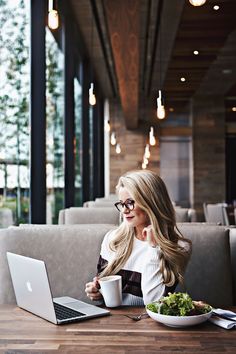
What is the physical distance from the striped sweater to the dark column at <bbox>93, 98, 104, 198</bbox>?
29.2 ft

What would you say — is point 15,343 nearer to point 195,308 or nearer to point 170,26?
point 195,308

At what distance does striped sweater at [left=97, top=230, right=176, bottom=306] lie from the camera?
1932 millimetres

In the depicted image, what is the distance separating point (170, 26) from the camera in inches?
275

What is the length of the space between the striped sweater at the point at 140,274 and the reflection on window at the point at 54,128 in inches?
129

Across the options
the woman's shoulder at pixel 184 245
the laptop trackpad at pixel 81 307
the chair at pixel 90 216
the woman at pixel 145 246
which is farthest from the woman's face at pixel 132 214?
the chair at pixel 90 216

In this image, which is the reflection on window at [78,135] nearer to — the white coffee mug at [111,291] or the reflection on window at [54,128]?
the reflection on window at [54,128]

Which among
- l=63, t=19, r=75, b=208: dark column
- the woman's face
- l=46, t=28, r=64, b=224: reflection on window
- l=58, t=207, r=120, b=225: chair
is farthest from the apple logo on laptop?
l=63, t=19, r=75, b=208: dark column

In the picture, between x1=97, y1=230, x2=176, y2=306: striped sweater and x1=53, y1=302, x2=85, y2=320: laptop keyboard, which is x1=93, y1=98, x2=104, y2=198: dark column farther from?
x1=53, y1=302, x2=85, y2=320: laptop keyboard

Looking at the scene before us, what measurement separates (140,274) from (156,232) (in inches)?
7.4

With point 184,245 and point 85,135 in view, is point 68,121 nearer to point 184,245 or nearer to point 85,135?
point 85,135

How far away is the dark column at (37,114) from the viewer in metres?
4.50

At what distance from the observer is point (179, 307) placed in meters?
1.58

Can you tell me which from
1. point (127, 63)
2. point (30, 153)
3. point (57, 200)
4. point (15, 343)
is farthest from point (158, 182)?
point (127, 63)

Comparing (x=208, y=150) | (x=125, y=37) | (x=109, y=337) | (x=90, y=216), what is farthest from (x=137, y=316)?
(x=208, y=150)
